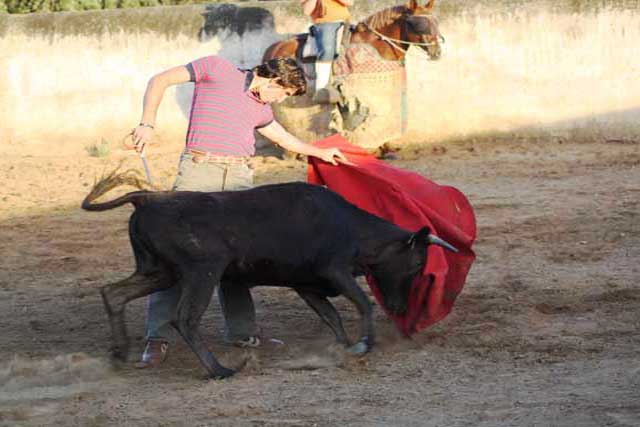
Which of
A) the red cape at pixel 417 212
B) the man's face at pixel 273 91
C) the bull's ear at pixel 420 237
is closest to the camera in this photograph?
the man's face at pixel 273 91

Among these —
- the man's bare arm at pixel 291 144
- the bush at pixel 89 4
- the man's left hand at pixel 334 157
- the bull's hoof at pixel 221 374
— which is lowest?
the bull's hoof at pixel 221 374

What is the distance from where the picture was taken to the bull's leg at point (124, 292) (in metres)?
6.22

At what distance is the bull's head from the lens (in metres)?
6.66

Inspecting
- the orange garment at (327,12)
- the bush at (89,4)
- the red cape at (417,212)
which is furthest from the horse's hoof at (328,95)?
the red cape at (417,212)

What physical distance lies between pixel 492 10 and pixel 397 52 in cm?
147

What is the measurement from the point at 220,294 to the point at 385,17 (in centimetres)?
663

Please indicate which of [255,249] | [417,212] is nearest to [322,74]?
[417,212]

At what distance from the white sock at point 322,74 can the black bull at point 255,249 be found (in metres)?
6.15

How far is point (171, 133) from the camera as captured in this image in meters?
14.2

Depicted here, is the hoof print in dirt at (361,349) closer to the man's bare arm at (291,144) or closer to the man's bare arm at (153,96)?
the man's bare arm at (291,144)

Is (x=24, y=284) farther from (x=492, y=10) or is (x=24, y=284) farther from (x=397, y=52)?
(x=492, y=10)

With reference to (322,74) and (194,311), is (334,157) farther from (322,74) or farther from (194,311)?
(322,74)

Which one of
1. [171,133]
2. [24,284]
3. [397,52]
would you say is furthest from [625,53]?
[24,284]

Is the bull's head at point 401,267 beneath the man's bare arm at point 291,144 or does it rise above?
beneath
